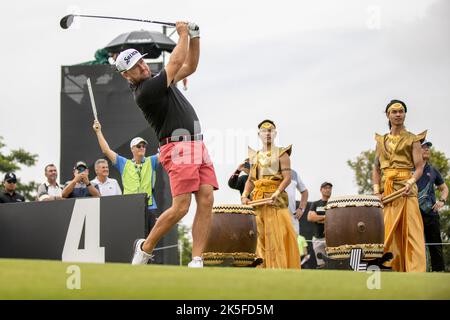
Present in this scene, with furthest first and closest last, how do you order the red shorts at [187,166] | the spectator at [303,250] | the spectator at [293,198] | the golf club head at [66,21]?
the spectator at [303,250], the spectator at [293,198], the golf club head at [66,21], the red shorts at [187,166]

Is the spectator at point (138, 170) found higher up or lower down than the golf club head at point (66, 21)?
lower down

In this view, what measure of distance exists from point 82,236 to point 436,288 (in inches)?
254

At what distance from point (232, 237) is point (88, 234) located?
1.73m

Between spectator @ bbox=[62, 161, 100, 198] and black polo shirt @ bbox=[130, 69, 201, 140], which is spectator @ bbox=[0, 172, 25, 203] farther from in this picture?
black polo shirt @ bbox=[130, 69, 201, 140]

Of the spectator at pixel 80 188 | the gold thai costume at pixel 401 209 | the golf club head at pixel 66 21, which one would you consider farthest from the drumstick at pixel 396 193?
the golf club head at pixel 66 21

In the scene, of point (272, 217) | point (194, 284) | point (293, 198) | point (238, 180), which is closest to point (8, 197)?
point (238, 180)

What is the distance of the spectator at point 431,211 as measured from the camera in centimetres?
1294

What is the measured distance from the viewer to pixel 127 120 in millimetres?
22406

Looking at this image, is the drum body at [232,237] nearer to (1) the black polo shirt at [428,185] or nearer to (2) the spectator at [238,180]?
(2) the spectator at [238,180]

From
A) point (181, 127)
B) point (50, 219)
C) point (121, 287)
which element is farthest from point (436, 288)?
point (50, 219)

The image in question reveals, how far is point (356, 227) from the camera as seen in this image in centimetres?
1127

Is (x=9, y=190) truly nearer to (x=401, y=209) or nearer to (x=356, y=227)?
(x=356, y=227)

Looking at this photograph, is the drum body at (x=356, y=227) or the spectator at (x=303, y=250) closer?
the drum body at (x=356, y=227)
